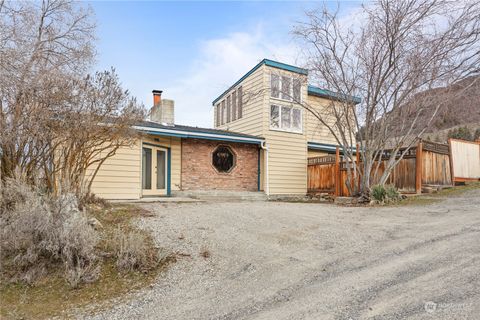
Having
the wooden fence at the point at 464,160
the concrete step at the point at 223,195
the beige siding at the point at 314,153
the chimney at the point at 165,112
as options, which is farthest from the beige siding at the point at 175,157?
the wooden fence at the point at 464,160

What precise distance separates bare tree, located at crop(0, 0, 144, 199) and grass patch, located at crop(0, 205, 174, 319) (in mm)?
2173

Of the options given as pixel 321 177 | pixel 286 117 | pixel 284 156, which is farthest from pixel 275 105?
pixel 321 177

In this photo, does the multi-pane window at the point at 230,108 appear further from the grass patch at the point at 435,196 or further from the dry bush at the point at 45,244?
the dry bush at the point at 45,244

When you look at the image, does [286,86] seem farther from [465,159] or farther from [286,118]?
[465,159]

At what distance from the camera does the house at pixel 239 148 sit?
10.2 meters

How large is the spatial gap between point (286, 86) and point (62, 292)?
1037cm

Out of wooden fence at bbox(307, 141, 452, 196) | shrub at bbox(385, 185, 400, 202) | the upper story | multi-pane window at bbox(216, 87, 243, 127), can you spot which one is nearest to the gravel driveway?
shrub at bbox(385, 185, 400, 202)

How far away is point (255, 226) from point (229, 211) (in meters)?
1.69

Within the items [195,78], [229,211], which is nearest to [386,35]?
[229,211]

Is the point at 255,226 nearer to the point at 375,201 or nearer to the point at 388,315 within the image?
the point at 388,315

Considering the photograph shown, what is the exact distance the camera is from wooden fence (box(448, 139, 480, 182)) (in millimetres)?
11016

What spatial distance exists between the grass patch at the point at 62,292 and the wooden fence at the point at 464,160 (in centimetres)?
1091

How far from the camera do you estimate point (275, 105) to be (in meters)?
13.3

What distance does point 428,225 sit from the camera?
5625mm
